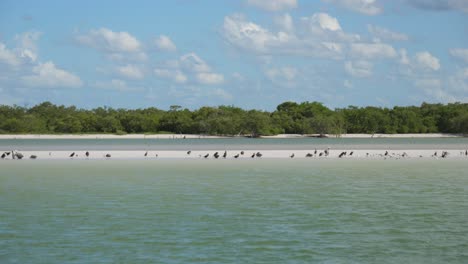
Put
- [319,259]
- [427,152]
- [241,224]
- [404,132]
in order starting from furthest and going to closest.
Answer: [404,132] < [427,152] < [241,224] < [319,259]

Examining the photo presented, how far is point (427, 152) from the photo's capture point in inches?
1971

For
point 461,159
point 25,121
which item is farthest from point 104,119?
point 461,159

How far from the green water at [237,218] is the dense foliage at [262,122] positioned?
83.2 metres

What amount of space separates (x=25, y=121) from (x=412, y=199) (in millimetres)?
107571

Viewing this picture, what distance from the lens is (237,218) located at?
1822cm

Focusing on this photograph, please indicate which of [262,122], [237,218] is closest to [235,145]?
[262,122]

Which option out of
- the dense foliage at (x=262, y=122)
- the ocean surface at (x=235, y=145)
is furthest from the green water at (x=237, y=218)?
the dense foliage at (x=262, y=122)

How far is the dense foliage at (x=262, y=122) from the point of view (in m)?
116

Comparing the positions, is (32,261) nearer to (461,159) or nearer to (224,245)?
(224,245)

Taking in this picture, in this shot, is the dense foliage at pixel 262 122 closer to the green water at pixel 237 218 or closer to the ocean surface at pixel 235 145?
the ocean surface at pixel 235 145

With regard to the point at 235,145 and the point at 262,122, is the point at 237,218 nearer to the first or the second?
the point at 235,145

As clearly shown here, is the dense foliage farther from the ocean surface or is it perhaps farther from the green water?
the green water

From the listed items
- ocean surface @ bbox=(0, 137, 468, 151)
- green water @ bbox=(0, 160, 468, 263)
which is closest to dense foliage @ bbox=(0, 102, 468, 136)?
ocean surface @ bbox=(0, 137, 468, 151)

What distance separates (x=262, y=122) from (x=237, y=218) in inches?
3811
